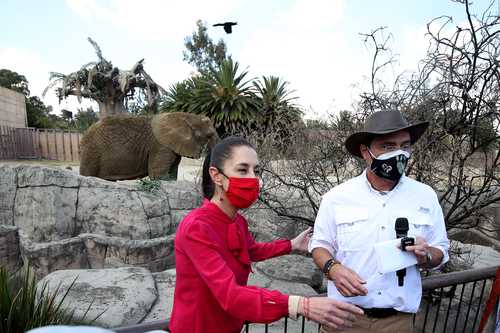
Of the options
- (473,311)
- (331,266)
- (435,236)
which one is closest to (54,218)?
(331,266)

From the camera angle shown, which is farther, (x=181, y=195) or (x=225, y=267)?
(x=181, y=195)

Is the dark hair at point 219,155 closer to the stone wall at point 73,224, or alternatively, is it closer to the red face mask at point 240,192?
the red face mask at point 240,192

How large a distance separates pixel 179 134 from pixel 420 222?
247 inches

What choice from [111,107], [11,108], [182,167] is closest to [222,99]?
[182,167]

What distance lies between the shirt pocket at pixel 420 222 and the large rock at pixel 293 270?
3420 millimetres

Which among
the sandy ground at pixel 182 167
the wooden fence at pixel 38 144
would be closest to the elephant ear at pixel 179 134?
the sandy ground at pixel 182 167

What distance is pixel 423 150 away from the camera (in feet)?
11.7

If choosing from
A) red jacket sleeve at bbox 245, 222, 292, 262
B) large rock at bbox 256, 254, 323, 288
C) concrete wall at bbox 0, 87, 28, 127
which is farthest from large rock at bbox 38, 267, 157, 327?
concrete wall at bbox 0, 87, 28, 127

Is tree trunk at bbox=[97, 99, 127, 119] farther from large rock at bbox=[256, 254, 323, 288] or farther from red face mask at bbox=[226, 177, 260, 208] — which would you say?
red face mask at bbox=[226, 177, 260, 208]

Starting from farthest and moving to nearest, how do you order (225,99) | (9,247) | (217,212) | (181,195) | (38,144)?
(38,144)
(225,99)
(181,195)
(9,247)
(217,212)

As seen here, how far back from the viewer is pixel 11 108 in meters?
23.0

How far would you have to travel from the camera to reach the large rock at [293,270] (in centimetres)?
491

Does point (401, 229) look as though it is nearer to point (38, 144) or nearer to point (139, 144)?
point (139, 144)

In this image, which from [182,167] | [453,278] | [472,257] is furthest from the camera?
[182,167]
